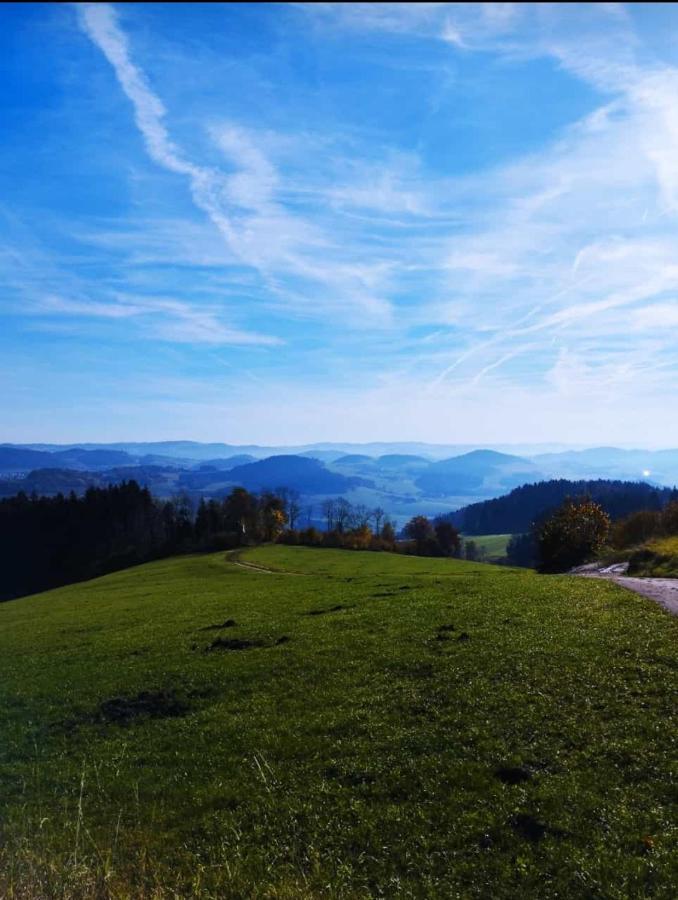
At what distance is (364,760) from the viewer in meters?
14.0

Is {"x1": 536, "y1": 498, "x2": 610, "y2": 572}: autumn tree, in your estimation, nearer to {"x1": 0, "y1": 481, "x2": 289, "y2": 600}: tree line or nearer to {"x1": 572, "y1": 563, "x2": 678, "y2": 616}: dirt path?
{"x1": 572, "y1": 563, "x2": 678, "y2": 616}: dirt path

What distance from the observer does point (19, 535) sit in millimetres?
164250

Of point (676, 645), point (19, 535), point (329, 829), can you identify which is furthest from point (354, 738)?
point (19, 535)

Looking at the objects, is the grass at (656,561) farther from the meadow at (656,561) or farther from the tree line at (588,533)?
the tree line at (588,533)

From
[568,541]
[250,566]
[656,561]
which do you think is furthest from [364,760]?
[250,566]

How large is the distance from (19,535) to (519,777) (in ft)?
583

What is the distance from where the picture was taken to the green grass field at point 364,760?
1015 centimetres

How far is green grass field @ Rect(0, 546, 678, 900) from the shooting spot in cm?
1015

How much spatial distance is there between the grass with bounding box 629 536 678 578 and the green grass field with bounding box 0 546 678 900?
10.1m

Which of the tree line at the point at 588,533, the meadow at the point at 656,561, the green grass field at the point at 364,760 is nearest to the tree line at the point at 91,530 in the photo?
the tree line at the point at 588,533

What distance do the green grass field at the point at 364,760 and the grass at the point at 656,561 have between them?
1007 centimetres

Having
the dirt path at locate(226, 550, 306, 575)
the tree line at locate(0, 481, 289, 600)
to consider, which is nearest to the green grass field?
the dirt path at locate(226, 550, 306, 575)

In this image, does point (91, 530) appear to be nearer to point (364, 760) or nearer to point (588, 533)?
point (588, 533)

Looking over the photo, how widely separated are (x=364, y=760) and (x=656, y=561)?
1213 inches
